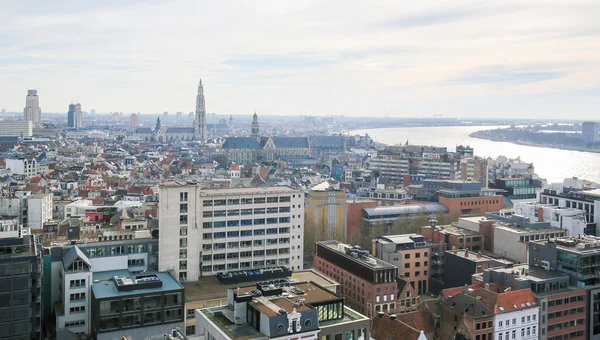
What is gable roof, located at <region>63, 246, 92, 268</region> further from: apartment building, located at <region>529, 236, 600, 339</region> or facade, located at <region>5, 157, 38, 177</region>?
A: facade, located at <region>5, 157, 38, 177</region>

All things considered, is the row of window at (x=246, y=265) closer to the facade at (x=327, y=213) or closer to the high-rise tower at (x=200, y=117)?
the facade at (x=327, y=213)

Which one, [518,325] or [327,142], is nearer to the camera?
[518,325]

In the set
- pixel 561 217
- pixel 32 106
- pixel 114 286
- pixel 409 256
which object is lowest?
pixel 409 256

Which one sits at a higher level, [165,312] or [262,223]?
[262,223]

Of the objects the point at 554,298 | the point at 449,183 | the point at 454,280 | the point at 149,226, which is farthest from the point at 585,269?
the point at 449,183

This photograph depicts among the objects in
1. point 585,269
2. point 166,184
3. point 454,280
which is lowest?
point 454,280

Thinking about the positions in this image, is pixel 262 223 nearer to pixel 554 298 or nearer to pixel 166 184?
pixel 166 184

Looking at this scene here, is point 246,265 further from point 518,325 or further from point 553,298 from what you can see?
point 553,298

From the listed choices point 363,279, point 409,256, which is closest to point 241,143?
point 409,256
